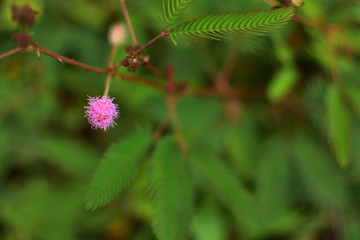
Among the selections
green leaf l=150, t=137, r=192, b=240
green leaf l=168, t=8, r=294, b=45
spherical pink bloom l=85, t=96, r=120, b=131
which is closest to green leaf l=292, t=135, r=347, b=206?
green leaf l=150, t=137, r=192, b=240

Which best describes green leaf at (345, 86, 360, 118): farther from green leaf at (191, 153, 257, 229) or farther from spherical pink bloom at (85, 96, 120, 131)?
spherical pink bloom at (85, 96, 120, 131)

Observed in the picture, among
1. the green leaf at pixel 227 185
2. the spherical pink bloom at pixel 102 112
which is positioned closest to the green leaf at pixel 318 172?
the green leaf at pixel 227 185

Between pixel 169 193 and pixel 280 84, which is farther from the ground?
pixel 280 84

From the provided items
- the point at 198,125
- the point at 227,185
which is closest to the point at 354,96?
the point at 227,185

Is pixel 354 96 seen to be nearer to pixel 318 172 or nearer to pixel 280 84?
pixel 280 84

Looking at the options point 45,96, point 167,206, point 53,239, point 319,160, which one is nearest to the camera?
point 167,206

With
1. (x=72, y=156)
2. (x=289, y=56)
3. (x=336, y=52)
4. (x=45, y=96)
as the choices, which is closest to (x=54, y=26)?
(x=45, y=96)

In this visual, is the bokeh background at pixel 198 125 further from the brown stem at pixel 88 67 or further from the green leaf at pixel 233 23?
the green leaf at pixel 233 23

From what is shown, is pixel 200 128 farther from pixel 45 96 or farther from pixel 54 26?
pixel 54 26
